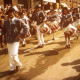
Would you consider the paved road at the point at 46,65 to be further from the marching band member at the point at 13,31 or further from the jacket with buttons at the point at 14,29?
the jacket with buttons at the point at 14,29

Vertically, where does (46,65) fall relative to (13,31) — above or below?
below

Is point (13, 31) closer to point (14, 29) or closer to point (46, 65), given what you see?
point (14, 29)

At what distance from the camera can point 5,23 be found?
6383 mm

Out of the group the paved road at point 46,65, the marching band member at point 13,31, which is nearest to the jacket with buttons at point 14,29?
the marching band member at point 13,31

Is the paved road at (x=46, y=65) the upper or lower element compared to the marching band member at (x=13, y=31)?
lower

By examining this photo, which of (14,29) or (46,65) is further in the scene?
(46,65)

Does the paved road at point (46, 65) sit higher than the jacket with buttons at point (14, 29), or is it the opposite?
the jacket with buttons at point (14, 29)

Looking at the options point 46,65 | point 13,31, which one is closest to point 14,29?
point 13,31

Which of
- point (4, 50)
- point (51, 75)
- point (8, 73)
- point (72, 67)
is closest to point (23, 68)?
point (8, 73)

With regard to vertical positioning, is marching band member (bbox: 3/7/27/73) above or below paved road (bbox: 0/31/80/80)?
above

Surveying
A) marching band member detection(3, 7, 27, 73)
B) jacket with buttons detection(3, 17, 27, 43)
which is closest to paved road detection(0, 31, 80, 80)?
marching band member detection(3, 7, 27, 73)

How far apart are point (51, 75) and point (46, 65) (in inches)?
47.1

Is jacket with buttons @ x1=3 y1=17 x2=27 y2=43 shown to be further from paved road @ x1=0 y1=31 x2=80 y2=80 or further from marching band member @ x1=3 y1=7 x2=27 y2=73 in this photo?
paved road @ x1=0 y1=31 x2=80 y2=80

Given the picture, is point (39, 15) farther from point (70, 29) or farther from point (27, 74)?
point (27, 74)
